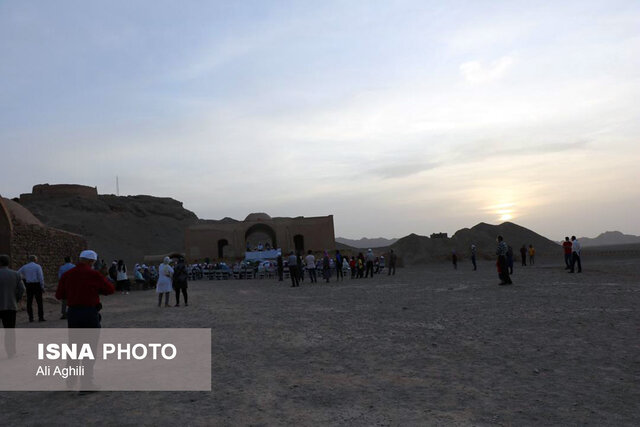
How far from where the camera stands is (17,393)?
5480 millimetres

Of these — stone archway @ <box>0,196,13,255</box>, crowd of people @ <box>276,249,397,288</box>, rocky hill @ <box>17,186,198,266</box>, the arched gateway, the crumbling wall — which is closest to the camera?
stone archway @ <box>0,196,13,255</box>

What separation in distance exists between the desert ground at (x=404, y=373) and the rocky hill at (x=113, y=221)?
192ft

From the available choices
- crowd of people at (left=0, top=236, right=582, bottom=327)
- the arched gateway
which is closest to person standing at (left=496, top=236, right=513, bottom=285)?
crowd of people at (left=0, top=236, right=582, bottom=327)

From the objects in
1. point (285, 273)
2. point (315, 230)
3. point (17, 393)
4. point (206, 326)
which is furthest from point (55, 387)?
point (315, 230)

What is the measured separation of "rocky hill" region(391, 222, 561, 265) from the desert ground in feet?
141

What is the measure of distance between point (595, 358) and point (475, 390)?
6.49 feet

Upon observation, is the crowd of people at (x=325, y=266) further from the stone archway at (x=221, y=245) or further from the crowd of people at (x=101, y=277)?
the stone archway at (x=221, y=245)

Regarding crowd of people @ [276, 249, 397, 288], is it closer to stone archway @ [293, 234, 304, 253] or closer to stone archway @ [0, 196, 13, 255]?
stone archway @ [0, 196, 13, 255]

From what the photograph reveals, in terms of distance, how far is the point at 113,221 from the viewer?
240 feet

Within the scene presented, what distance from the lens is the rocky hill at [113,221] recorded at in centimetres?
6531

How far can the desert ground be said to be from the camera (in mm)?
4465

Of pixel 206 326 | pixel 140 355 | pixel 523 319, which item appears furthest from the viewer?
pixel 206 326

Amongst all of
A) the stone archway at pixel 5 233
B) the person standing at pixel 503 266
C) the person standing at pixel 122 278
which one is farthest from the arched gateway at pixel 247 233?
A: the person standing at pixel 503 266

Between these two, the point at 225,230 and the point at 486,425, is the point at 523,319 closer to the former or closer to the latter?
the point at 486,425
